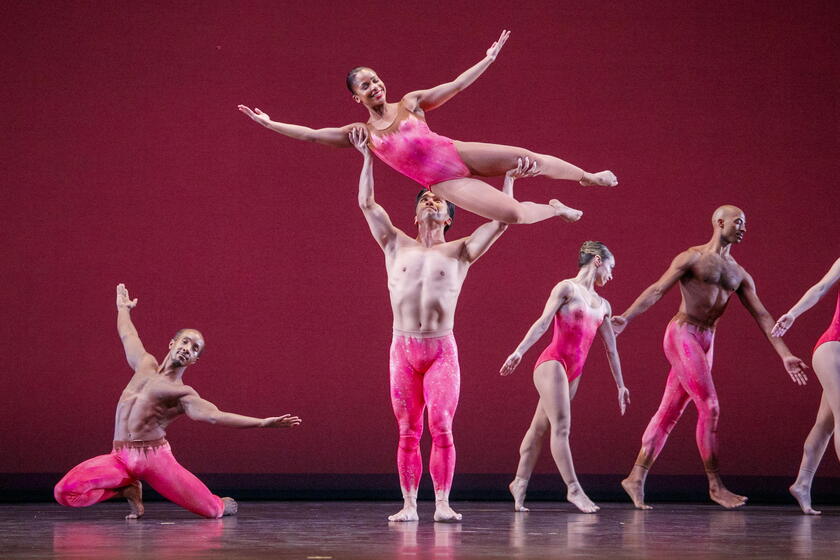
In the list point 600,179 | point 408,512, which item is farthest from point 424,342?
point 600,179

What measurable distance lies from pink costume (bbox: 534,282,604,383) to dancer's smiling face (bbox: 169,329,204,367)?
1.82m

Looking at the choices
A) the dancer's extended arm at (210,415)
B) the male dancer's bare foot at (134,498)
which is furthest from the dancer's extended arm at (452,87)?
the male dancer's bare foot at (134,498)

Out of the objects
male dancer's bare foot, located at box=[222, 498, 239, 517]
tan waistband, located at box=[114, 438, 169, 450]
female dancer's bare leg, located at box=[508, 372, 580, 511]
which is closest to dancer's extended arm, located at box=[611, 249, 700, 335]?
female dancer's bare leg, located at box=[508, 372, 580, 511]

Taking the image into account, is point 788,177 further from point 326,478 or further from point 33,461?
point 33,461

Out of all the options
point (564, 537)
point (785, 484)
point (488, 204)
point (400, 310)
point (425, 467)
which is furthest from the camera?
point (425, 467)

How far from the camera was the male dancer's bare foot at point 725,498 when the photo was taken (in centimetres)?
657

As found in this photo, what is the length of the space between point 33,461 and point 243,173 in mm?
2288

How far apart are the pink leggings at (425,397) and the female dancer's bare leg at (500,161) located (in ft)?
→ 2.91

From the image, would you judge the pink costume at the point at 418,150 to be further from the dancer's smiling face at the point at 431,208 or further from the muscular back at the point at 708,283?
the muscular back at the point at 708,283

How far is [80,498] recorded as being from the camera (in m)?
5.90

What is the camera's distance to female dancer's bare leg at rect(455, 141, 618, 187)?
17.5 ft

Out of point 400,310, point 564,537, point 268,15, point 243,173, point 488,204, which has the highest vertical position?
point 268,15

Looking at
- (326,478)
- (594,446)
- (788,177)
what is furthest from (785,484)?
(326,478)

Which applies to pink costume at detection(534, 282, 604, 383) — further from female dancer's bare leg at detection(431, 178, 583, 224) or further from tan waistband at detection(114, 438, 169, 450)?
tan waistband at detection(114, 438, 169, 450)
